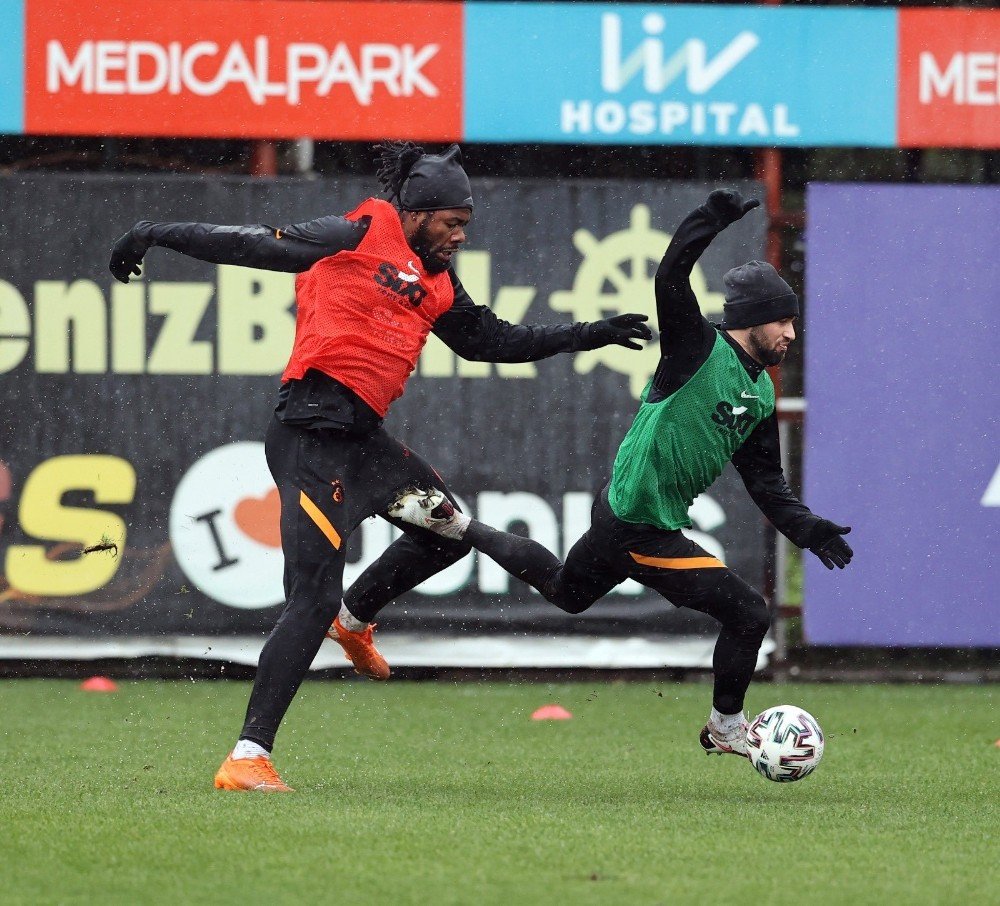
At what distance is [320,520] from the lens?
251 inches

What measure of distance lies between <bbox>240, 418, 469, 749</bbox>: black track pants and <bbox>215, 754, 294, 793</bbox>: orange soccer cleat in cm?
8

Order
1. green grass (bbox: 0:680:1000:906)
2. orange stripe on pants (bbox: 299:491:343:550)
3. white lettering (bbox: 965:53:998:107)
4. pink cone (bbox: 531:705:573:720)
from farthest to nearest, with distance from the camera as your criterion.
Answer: white lettering (bbox: 965:53:998:107) → pink cone (bbox: 531:705:573:720) → orange stripe on pants (bbox: 299:491:343:550) → green grass (bbox: 0:680:1000:906)

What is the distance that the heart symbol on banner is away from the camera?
10359mm

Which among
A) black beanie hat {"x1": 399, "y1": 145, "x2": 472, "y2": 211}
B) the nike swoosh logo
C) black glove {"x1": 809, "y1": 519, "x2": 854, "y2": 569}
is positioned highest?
black beanie hat {"x1": 399, "y1": 145, "x2": 472, "y2": 211}

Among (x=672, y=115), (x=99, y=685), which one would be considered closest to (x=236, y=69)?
(x=672, y=115)

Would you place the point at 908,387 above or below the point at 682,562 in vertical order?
above

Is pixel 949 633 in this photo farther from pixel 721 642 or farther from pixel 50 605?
pixel 50 605

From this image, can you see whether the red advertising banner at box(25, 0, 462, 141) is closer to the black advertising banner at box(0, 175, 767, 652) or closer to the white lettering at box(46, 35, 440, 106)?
the white lettering at box(46, 35, 440, 106)

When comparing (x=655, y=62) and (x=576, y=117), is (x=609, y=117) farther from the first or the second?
(x=655, y=62)

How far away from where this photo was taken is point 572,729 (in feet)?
29.0

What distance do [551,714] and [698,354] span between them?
3283 mm

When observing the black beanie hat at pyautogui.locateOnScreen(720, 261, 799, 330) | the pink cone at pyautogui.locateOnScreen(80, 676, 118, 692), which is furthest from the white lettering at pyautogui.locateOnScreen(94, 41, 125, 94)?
the black beanie hat at pyautogui.locateOnScreen(720, 261, 799, 330)

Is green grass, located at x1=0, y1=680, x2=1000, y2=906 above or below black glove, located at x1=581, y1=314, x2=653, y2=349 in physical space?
below

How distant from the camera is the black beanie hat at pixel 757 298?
6.56 m
